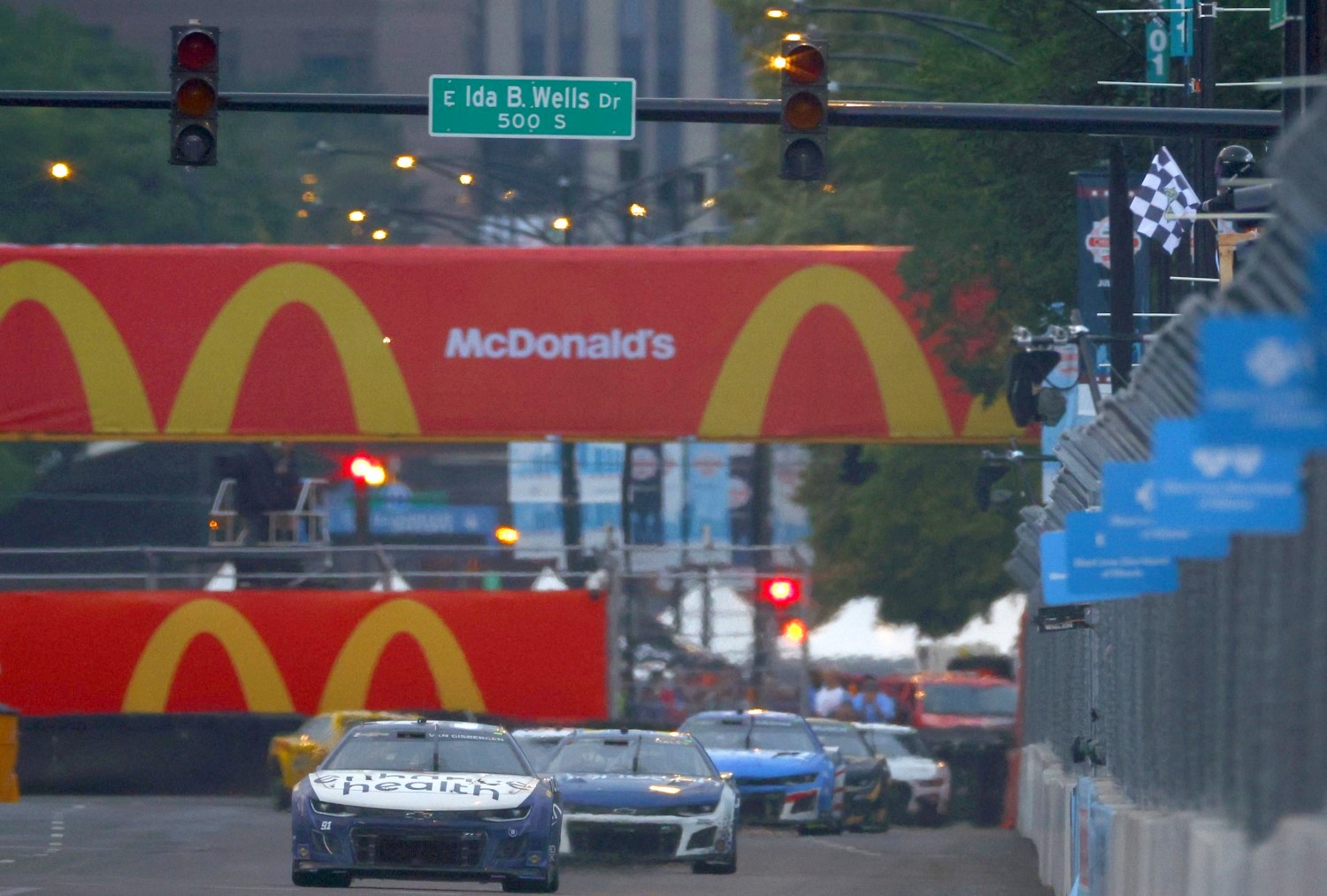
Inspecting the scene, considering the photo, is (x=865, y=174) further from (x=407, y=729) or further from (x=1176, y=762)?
(x=1176, y=762)

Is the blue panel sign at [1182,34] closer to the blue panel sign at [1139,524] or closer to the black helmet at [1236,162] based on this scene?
the black helmet at [1236,162]

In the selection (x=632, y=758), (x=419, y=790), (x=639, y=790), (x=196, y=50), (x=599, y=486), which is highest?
(x=196, y=50)

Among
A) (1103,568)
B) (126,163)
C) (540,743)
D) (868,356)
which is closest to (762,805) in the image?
(540,743)

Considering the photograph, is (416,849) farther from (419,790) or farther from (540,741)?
(540,741)

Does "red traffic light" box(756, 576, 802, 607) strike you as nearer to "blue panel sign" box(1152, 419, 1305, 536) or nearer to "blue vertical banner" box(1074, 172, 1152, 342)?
"blue vertical banner" box(1074, 172, 1152, 342)

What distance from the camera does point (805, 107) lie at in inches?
557

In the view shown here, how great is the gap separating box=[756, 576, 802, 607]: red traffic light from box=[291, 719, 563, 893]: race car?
14.8m

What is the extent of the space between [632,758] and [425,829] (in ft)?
15.6

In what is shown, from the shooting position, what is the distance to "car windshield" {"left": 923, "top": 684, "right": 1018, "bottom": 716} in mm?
39906

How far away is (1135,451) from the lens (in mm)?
10039

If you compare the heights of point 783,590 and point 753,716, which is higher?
point 783,590

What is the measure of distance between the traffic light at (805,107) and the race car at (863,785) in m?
13.0

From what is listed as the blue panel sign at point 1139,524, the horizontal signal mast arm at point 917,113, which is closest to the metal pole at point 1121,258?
the horizontal signal mast arm at point 917,113

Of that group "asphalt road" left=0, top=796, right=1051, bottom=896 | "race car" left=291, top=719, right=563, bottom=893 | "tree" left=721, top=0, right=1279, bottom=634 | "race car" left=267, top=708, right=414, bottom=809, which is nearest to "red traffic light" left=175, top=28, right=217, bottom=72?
"race car" left=291, top=719, right=563, bottom=893
